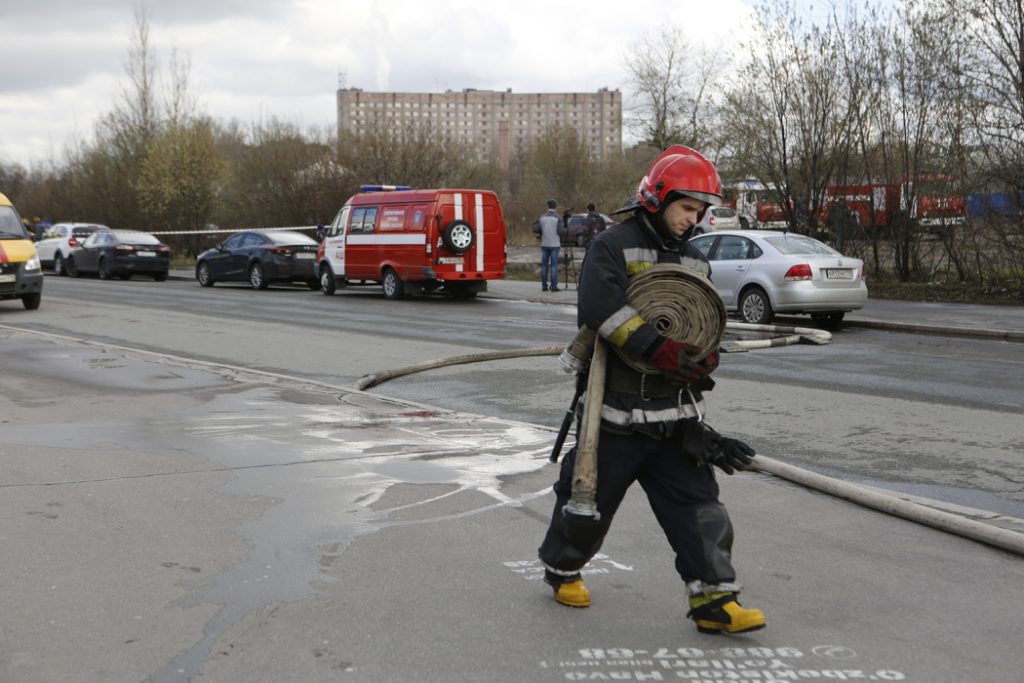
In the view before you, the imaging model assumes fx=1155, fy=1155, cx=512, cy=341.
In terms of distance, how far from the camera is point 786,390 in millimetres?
10789

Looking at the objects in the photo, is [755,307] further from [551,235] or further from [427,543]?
[427,543]

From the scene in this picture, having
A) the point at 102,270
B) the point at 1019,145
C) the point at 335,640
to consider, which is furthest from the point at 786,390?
the point at 102,270

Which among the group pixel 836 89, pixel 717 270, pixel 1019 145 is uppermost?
pixel 836 89

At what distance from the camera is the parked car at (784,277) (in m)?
17.3

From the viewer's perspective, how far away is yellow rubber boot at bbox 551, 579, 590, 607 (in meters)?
4.45

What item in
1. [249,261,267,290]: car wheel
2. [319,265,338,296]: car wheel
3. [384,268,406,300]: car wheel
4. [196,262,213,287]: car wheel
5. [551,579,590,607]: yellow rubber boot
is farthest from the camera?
[196,262,213,287]: car wheel

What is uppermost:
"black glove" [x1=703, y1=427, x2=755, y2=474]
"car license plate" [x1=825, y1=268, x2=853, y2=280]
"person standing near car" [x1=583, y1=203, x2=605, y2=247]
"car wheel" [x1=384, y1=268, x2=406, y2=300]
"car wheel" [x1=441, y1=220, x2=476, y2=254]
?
"person standing near car" [x1=583, y1=203, x2=605, y2=247]

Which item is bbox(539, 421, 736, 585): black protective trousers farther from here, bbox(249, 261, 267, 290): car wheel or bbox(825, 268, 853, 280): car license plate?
bbox(249, 261, 267, 290): car wheel

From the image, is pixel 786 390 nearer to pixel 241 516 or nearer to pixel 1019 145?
pixel 241 516

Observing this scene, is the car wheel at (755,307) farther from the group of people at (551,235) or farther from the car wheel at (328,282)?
the car wheel at (328,282)

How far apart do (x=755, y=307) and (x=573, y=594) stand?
1391cm

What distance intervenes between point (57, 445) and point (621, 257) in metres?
5.09

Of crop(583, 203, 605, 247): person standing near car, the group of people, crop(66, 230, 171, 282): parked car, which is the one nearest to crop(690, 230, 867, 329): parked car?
the group of people

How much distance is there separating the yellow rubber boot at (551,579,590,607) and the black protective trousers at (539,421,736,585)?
0.17m
